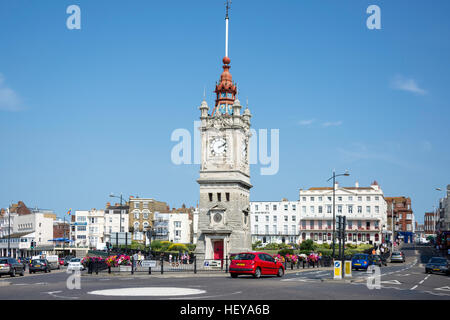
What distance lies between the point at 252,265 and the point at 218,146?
121ft

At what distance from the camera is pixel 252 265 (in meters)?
36.8

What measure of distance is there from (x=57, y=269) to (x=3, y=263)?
1821 cm

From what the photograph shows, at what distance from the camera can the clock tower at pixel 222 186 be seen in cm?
7131

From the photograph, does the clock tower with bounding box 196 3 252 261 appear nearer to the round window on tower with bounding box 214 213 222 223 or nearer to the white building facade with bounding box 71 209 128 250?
the round window on tower with bounding box 214 213 222 223

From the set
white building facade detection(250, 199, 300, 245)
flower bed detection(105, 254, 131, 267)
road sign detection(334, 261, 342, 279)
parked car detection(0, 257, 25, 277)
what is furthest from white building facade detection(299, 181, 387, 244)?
road sign detection(334, 261, 342, 279)

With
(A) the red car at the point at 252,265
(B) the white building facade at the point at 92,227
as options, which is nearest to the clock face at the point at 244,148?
(A) the red car at the point at 252,265

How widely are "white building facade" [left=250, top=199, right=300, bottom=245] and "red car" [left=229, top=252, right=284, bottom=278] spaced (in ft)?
358

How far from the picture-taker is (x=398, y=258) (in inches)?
3027

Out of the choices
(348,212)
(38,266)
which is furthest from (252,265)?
(348,212)

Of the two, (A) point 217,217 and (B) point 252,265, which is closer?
(B) point 252,265

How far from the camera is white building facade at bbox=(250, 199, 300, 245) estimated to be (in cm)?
14800

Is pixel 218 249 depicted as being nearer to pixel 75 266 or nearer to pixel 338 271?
pixel 75 266

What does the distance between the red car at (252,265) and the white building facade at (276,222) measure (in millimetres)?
109022
